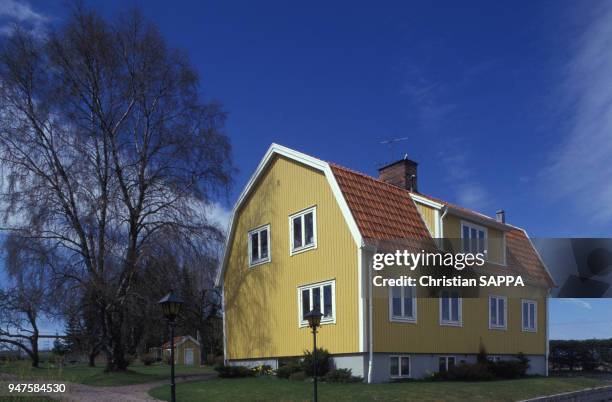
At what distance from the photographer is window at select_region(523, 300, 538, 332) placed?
28.1 metres

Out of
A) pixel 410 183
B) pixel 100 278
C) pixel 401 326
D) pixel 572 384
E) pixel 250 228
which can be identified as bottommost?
pixel 572 384

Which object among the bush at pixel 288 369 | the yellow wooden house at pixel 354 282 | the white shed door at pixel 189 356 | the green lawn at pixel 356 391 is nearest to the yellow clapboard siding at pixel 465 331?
the yellow wooden house at pixel 354 282

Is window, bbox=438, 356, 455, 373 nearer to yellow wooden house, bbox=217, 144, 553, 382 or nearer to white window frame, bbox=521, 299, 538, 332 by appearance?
yellow wooden house, bbox=217, 144, 553, 382

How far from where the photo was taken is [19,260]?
22969 mm

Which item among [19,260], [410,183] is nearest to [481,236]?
[410,183]

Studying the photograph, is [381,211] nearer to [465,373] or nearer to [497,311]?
[465,373]

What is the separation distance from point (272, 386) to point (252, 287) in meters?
7.63

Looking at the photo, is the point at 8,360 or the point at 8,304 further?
the point at 8,304

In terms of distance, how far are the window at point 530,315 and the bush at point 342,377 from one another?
11.5 m

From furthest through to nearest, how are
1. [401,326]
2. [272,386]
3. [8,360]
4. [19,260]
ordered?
[19,260] → [401,326] → [272,386] → [8,360]

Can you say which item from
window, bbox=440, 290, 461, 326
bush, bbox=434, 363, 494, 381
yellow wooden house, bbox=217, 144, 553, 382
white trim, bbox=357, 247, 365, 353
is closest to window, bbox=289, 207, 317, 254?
yellow wooden house, bbox=217, 144, 553, 382

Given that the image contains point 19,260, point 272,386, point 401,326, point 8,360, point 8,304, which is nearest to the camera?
point 8,360

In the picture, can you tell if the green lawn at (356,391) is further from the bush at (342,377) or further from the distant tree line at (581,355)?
the distant tree line at (581,355)

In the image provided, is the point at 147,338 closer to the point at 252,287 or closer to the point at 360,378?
the point at 252,287
